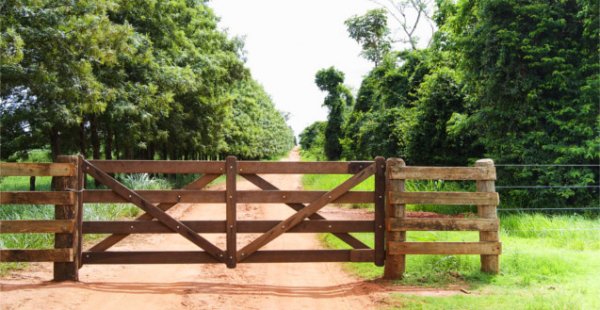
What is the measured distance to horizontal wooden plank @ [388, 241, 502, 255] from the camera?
23.4 feet

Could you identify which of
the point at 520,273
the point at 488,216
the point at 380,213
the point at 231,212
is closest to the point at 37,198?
the point at 231,212

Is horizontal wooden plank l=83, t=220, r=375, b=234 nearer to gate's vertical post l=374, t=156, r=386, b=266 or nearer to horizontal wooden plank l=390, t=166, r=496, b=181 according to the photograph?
gate's vertical post l=374, t=156, r=386, b=266

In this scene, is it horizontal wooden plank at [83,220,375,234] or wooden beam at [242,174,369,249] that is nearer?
horizontal wooden plank at [83,220,375,234]

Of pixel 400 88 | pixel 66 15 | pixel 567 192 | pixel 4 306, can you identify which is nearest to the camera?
pixel 4 306

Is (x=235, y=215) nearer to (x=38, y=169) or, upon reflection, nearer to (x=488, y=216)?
(x=38, y=169)

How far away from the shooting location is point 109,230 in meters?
7.02

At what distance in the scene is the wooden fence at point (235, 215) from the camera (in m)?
6.94

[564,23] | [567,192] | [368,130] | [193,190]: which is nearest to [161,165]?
[193,190]

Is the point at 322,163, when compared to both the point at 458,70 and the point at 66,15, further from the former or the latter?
the point at 458,70

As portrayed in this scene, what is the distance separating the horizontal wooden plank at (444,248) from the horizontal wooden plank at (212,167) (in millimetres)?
1254

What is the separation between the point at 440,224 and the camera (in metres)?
7.17

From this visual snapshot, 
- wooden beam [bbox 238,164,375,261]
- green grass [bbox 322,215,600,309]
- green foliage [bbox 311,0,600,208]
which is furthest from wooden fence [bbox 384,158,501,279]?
green foliage [bbox 311,0,600,208]

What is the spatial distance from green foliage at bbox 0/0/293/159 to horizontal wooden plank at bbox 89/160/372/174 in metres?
4.75

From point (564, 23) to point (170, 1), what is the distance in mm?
15964
